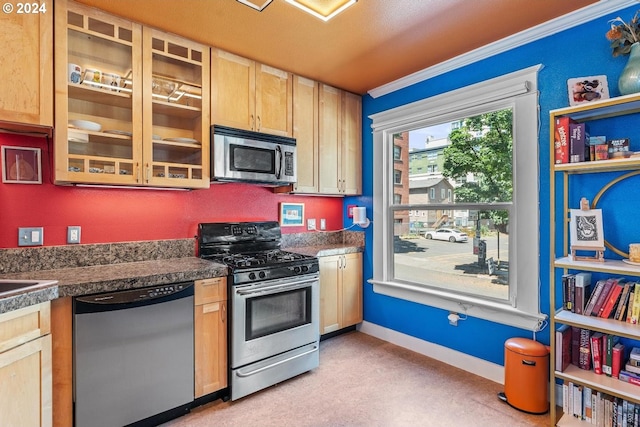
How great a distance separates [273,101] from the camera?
114 inches

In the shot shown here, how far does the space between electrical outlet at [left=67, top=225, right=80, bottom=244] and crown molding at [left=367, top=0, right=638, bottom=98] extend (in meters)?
3.01

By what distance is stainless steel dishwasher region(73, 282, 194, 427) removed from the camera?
1737mm

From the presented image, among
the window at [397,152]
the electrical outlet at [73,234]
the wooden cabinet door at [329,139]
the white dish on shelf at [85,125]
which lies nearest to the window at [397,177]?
the window at [397,152]

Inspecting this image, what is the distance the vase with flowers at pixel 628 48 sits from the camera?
69.4 inches

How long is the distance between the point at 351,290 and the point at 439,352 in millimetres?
1032

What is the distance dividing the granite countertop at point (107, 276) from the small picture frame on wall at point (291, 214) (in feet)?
3.50

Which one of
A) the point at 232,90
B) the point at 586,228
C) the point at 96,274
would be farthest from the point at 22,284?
the point at 586,228

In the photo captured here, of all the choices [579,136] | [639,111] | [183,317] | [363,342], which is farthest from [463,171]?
[183,317]

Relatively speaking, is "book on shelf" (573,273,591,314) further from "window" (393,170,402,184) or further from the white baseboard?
"window" (393,170,402,184)

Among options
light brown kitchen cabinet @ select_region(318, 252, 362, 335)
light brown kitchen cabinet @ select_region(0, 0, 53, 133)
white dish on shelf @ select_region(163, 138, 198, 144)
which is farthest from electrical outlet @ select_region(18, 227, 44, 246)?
light brown kitchen cabinet @ select_region(318, 252, 362, 335)

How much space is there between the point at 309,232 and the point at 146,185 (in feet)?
5.80

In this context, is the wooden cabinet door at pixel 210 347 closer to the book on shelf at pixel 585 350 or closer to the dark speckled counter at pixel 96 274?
the dark speckled counter at pixel 96 274

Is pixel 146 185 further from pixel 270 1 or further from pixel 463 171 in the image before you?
pixel 463 171

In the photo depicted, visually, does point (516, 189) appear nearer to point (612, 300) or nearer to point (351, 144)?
point (612, 300)
